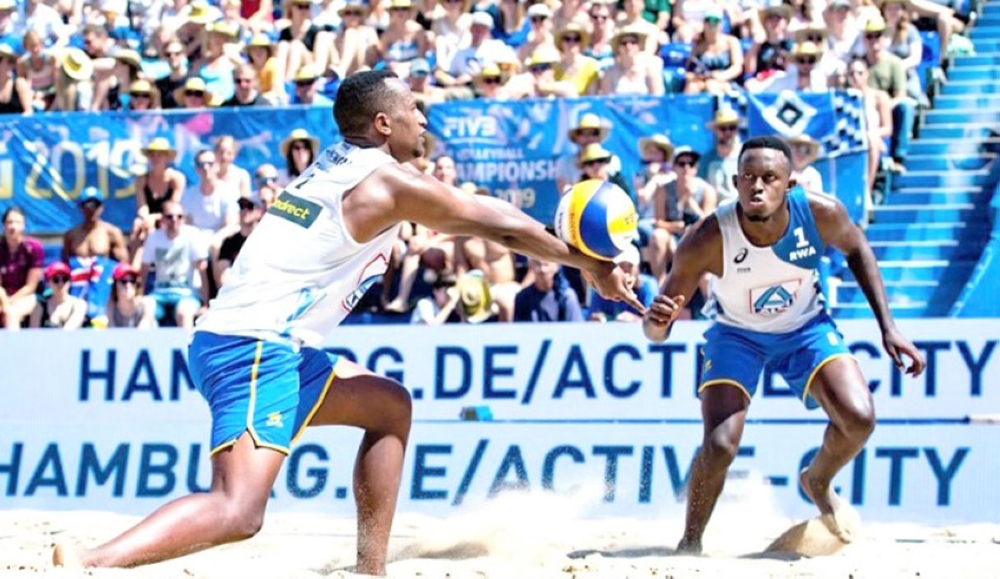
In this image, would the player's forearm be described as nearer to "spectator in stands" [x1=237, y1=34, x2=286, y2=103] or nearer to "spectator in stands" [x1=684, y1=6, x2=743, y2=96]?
"spectator in stands" [x1=684, y1=6, x2=743, y2=96]

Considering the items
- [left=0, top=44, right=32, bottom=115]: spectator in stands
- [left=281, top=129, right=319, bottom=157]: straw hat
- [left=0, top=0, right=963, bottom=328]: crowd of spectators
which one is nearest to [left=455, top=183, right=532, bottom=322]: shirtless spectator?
[left=0, top=0, right=963, bottom=328]: crowd of spectators

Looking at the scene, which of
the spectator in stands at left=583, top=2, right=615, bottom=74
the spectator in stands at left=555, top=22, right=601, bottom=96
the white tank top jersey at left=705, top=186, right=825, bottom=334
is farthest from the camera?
the spectator in stands at left=583, top=2, right=615, bottom=74

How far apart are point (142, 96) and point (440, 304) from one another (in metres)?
3.59

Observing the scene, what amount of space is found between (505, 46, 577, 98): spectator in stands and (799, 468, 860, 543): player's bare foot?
5.62 m

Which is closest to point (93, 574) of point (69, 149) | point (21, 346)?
point (21, 346)

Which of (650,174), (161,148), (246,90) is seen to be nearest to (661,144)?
(650,174)

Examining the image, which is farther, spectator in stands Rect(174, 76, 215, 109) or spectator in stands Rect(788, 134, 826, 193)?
spectator in stands Rect(174, 76, 215, 109)

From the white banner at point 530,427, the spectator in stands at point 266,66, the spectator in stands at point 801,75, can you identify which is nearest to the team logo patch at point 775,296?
the white banner at point 530,427

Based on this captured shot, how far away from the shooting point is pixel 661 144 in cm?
1116

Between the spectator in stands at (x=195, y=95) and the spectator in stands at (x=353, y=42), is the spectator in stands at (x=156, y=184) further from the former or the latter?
the spectator in stands at (x=353, y=42)

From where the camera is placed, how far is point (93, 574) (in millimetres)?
4613

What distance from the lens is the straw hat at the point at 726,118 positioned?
10.9 meters

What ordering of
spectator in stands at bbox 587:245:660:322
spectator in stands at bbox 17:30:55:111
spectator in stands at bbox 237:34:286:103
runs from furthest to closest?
spectator in stands at bbox 17:30:55:111 < spectator in stands at bbox 237:34:286:103 < spectator in stands at bbox 587:245:660:322

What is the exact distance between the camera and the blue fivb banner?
12.1 meters
